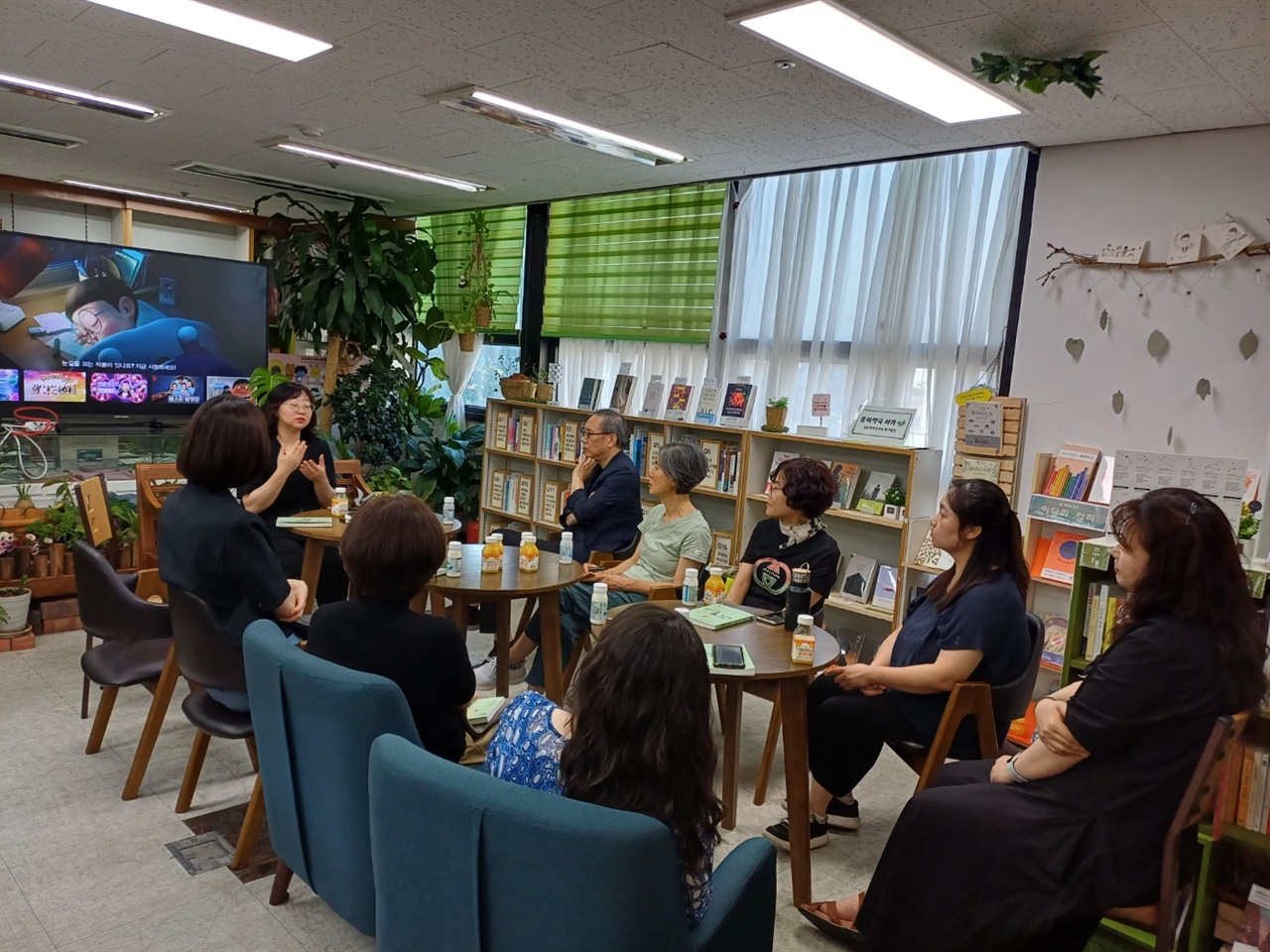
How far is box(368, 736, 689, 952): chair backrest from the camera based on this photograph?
1260 mm

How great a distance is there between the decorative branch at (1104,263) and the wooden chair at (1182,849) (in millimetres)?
2278

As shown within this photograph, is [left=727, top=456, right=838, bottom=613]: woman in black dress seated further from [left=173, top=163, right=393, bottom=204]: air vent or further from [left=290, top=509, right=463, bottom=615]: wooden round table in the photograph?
[left=173, top=163, right=393, bottom=204]: air vent

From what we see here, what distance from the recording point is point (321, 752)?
1896 millimetres

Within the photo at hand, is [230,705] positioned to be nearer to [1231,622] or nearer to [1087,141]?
[1231,622]

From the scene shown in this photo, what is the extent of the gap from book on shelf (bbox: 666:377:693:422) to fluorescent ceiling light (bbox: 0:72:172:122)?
3.07 meters

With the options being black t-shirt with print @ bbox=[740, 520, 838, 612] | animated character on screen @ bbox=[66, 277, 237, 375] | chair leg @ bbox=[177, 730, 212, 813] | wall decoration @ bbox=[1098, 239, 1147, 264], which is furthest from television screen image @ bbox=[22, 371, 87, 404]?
wall decoration @ bbox=[1098, 239, 1147, 264]

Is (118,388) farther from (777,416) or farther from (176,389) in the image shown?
(777,416)

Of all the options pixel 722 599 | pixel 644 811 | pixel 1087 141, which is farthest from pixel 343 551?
pixel 1087 141

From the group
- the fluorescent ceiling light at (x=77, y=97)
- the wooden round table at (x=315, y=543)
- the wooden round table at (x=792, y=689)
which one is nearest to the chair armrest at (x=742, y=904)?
the wooden round table at (x=792, y=689)

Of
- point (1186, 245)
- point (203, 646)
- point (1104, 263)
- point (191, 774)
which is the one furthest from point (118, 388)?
point (1186, 245)

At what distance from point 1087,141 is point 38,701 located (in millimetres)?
5118

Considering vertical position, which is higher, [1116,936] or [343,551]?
[343,551]

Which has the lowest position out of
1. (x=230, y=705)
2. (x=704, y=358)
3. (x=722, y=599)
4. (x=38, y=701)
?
(x=38, y=701)

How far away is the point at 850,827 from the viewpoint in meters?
3.08
